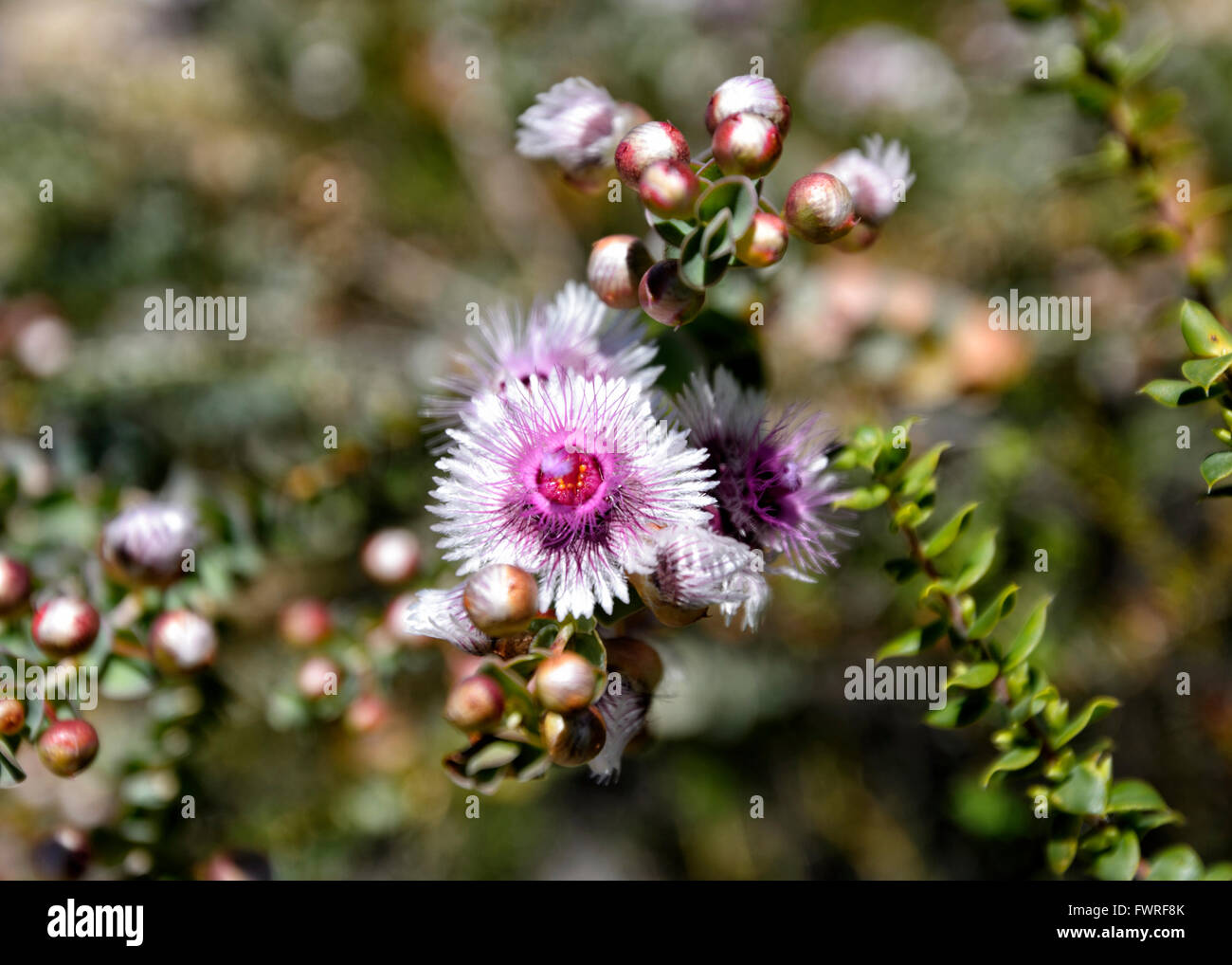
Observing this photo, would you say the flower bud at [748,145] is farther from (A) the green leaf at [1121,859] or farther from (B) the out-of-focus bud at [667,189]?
(A) the green leaf at [1121,859]

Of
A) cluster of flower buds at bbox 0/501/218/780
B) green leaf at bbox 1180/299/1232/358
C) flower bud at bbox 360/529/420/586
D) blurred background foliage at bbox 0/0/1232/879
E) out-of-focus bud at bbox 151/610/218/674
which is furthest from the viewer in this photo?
blurred background foliage at bbox 0/0/1232/879

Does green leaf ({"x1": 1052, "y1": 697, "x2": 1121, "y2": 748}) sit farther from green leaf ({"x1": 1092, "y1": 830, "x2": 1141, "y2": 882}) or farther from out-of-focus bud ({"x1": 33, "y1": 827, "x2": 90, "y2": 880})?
out-of-focus bud ({"x1": 33, "y1": 827, "x2": 90, "y2": 880})

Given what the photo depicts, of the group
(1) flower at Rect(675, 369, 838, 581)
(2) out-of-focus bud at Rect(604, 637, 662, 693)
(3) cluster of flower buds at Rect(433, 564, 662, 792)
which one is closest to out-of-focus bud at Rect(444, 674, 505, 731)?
(3) cluster of flower buds at Rect(433, 564, 662, 792)

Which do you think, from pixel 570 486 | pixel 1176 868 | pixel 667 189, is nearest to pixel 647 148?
pixel 667 189

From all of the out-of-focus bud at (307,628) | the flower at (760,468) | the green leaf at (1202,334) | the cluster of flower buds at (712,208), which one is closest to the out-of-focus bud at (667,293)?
the cluster of flower buds at (712,208)

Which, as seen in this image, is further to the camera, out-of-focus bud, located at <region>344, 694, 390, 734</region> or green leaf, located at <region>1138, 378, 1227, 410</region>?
out-of-focus bud, located at <region>344, 694, 390, 734</region>
